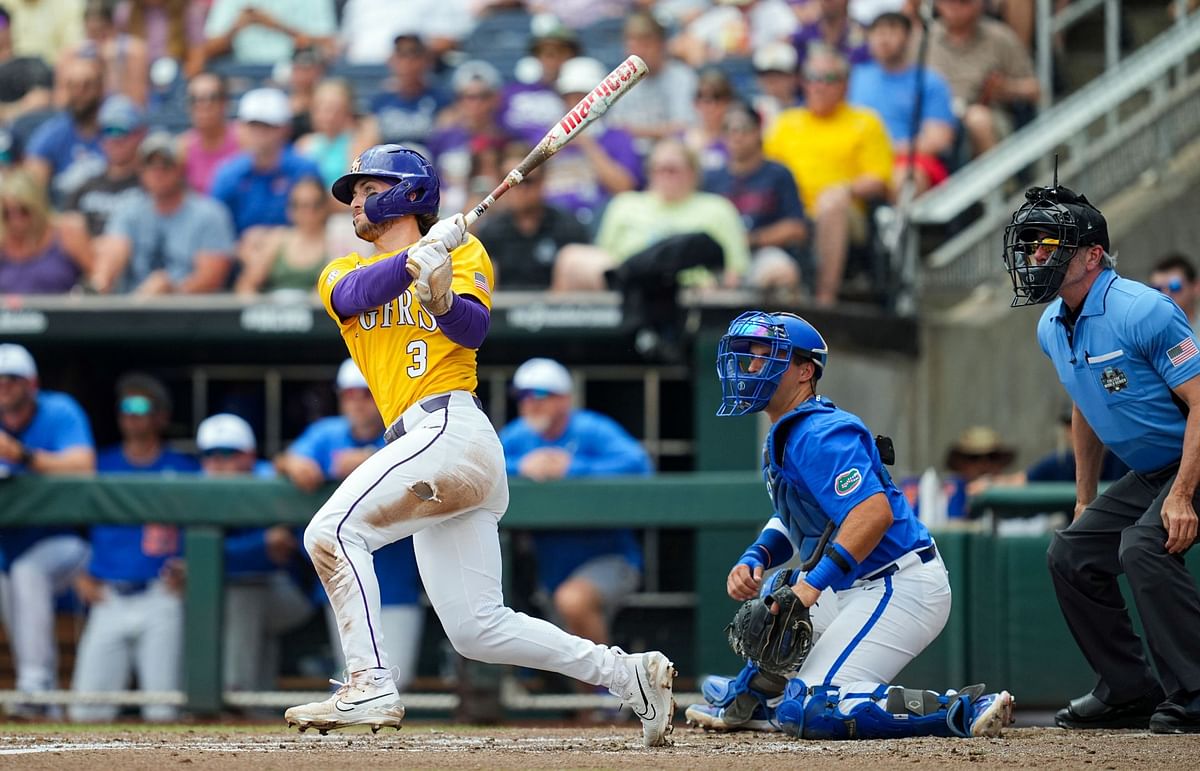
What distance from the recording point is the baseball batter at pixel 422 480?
4.82 m

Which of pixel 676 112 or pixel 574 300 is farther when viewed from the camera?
pixel 676 112

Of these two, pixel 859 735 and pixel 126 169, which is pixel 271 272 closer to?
pixel 126 169

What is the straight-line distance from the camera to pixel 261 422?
31.3 feet

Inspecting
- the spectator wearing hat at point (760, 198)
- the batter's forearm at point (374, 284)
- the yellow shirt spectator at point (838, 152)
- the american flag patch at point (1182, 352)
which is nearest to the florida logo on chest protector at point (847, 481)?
the american flag patch at point (1182, 352)

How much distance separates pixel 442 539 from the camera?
16.4ft

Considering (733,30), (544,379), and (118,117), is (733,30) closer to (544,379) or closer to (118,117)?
(118,117)

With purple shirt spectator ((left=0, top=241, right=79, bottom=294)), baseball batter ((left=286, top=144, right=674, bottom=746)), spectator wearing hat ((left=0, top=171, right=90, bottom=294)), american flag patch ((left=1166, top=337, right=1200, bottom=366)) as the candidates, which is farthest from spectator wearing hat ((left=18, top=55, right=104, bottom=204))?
american flag patch ((left=1166, top=337, right=1200, bottom=366))

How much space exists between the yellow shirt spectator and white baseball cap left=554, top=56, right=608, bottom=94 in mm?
1143

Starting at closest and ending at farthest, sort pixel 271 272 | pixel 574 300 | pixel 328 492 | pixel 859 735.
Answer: pixel 859 735 → pixel 328 492 → pixel 574 300 → pixel 271 272

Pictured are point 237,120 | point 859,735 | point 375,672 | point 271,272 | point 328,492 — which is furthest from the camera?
point 237,120

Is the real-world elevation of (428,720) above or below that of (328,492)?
below

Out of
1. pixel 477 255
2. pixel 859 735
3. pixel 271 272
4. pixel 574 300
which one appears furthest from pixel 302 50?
pixel 859 735

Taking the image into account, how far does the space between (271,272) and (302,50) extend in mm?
2206

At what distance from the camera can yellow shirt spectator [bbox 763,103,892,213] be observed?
922 cm
